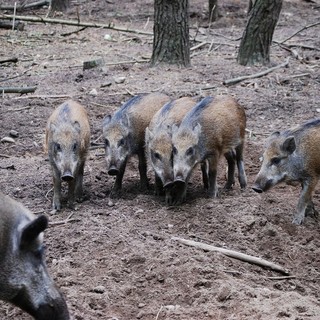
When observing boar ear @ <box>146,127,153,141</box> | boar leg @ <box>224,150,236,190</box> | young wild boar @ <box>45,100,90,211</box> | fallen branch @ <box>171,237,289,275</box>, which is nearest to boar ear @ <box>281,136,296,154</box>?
boar leg @ <box>224,150,236,190</box>

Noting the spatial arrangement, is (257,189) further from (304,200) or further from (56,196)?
(56,196)

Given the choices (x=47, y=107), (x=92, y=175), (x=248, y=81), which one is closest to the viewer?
(x=92, y=175)

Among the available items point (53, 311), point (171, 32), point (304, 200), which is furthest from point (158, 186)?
point (171, 32)

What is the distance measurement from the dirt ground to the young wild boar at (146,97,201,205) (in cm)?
21

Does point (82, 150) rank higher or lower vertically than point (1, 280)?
lower

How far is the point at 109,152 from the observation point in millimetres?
6828

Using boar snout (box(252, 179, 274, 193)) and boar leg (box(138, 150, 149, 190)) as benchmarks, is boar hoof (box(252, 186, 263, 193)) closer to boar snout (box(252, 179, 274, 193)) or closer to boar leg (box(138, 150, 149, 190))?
boar snout (box(252, 179, 274, 193))

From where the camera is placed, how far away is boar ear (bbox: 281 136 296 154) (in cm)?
634

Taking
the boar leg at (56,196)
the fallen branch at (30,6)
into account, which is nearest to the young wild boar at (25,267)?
the boar leg at (56,196)

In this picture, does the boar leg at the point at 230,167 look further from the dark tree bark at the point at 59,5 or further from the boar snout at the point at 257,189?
the dark tree bark at the point at 59,5

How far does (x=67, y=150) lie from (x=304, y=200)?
2263 millimetres

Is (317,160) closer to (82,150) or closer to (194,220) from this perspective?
(194,220)

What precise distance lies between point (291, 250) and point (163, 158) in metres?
1.61

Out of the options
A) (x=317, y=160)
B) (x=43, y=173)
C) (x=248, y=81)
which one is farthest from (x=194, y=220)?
(x=248, y=81)
